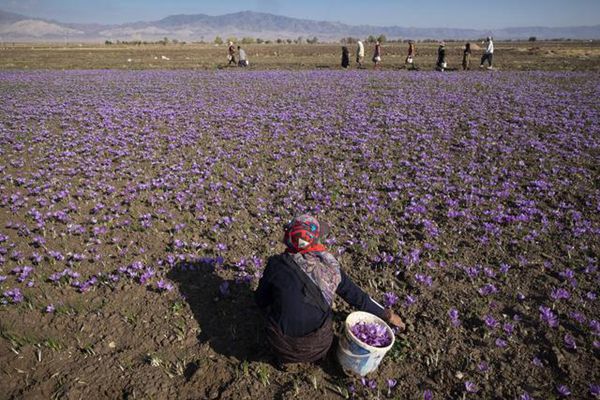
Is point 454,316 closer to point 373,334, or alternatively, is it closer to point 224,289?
point 373,334

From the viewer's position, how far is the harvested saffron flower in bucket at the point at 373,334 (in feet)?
13.4

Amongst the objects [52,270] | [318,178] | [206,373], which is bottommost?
[206,373]

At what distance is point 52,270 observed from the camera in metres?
6.00

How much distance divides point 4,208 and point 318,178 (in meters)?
7.19

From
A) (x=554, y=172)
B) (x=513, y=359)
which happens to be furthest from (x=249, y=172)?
(x=554, y=172)

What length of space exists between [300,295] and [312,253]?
520 millimetres

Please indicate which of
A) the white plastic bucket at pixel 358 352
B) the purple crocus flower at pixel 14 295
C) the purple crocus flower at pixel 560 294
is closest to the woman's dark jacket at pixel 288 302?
the white plastic bucket at pixel 358 352

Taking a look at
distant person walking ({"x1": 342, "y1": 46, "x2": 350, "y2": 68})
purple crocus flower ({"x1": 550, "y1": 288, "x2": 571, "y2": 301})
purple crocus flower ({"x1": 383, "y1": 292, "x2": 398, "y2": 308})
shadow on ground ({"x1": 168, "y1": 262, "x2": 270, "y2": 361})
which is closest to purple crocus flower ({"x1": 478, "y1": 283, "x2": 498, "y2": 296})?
purple crocus flower ({"x1": 550, "y1": 288, "x2": 571, "y2": 301})

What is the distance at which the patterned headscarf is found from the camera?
4043 millimetres

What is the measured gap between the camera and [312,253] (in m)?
4.23

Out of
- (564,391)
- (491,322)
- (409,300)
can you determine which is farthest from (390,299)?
(564,391)

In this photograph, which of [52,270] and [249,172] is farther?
[249,172]

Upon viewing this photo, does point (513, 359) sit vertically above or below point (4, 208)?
below

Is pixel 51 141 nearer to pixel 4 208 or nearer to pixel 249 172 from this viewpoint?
pixel 4 208
